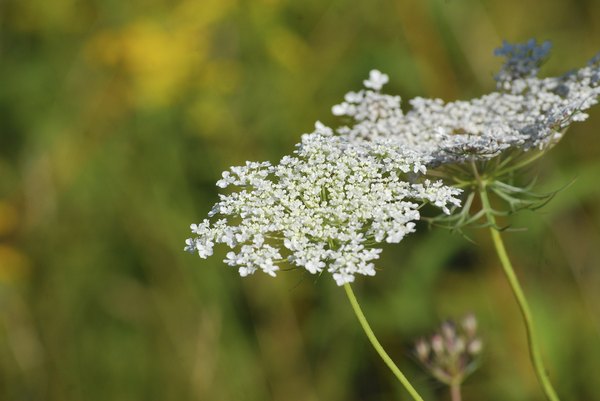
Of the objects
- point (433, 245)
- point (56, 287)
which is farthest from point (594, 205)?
point (56, 287)

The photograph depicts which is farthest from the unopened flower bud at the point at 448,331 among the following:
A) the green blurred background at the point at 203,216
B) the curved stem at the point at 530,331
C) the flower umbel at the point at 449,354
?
the green blurred background at the point at 203,216

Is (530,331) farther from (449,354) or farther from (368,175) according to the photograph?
(368,175)

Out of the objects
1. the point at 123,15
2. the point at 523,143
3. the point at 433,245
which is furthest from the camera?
the point at 123,15

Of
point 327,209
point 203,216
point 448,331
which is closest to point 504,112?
point 448,331

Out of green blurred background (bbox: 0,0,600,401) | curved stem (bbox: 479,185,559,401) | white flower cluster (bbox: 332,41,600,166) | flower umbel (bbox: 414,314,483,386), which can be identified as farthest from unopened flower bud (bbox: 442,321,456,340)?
green blurred background (bbox: 0,0,600,401)

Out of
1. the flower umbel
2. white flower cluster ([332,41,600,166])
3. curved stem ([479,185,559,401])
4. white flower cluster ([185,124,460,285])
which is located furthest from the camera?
the flower umbel

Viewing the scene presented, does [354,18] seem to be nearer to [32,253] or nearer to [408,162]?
[32,253]

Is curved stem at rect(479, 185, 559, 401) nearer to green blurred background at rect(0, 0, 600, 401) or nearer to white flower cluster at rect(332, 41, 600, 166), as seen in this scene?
white flower cluster at rect(332, 41, 600, 166)
